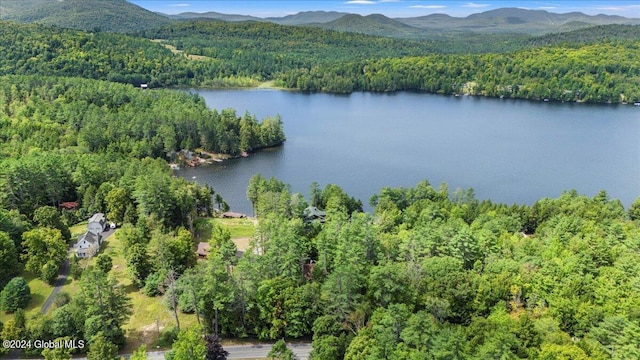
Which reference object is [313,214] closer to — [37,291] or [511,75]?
[37,291]

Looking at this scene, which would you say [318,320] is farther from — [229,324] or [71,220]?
[71,220]

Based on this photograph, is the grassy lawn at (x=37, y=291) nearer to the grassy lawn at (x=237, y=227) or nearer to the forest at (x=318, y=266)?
the forest at (x=318, y=266)

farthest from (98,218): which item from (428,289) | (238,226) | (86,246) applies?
(428,289)

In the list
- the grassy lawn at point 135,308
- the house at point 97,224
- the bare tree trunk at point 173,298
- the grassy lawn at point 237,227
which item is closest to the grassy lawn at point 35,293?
the grassy lawn at point 135,308

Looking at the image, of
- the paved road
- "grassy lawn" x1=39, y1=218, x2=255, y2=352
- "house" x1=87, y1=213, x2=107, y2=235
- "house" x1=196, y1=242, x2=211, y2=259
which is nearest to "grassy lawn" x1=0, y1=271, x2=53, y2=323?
"grassy lawn" x1=39, y1=218, x2=255, y2=352

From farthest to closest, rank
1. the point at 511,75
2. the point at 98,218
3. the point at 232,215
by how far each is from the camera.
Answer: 1. the point at 511,75
2. the point at 232,215
3. the point at 98,218

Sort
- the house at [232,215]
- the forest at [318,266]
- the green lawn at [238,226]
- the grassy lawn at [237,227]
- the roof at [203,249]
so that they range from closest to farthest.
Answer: the forest at [318,266] → the roof at [203,249] → the grassy lawn at [237,227] → the green lawn at [238,226] → the house at [232,215]
